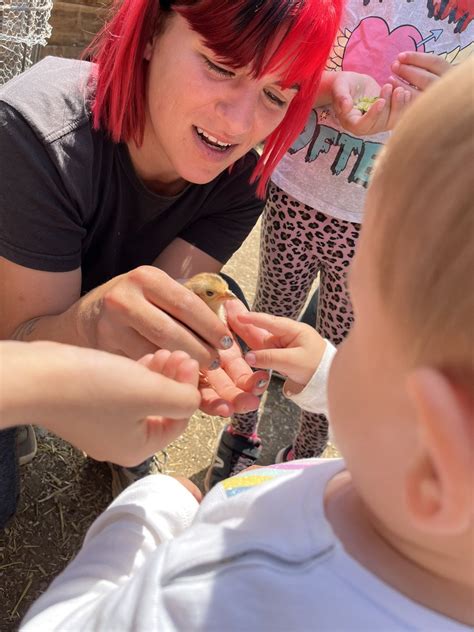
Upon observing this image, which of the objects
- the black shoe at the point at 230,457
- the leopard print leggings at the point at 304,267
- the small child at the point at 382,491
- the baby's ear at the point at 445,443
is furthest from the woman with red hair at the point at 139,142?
the black shoe at the point at 230,457

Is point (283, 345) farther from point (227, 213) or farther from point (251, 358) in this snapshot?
point (227, 213)

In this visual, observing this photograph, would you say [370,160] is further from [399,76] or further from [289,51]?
[289,51]

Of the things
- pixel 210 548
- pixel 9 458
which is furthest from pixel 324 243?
pixel 210 548

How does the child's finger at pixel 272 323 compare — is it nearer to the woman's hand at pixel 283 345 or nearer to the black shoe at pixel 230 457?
the woman's hand at pixel 283 345

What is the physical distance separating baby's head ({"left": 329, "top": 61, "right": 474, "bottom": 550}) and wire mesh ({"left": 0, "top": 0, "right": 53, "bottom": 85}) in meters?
2.20

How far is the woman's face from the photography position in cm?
117

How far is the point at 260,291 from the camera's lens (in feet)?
5.84

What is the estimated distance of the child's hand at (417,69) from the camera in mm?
1313

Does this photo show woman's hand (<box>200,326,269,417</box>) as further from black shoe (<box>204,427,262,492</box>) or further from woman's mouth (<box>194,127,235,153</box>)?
black shoe (<box>204,427,262,492</box>)

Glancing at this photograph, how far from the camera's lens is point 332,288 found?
164 cm

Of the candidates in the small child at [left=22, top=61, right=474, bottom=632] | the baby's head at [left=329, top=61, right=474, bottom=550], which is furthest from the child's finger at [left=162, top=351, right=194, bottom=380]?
the baby's head at [left=329, top=61, right=474, bottom=550]

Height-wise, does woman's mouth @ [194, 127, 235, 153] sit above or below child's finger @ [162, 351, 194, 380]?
above

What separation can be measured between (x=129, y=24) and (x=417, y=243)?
3.26ft

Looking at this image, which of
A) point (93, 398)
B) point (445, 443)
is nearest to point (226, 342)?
point (93, 398)
